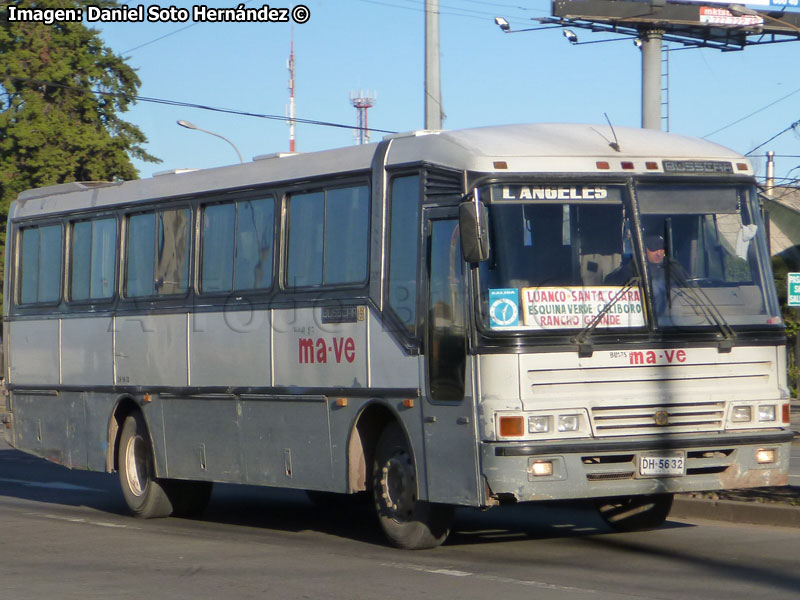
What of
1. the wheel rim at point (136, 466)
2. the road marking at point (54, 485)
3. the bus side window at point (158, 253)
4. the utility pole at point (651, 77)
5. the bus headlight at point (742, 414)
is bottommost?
the road marking at point (54, 485)

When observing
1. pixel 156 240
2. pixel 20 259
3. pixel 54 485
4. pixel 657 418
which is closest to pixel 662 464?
pixel 657 418

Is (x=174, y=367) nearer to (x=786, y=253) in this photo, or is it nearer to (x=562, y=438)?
(x=562, y=438)

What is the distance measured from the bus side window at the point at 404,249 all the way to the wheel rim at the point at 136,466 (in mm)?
4710

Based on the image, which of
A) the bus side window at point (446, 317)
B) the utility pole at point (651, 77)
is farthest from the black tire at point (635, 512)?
the utility pole at point (651, 77)

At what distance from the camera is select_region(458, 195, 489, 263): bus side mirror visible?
31.8 ft

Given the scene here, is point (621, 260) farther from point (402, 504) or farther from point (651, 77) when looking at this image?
point (651, 77)

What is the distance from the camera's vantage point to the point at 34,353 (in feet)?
52.5

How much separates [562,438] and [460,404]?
79 cm

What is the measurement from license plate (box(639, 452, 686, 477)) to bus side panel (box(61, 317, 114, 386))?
6.71 m

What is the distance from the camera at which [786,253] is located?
112 feet

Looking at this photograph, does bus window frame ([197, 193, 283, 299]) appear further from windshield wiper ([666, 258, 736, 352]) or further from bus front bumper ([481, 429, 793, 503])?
windshield wiper ([666, 258, 736, 352])

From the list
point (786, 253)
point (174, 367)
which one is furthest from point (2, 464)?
point (786, 253)

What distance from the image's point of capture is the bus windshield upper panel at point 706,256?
33.6 feet

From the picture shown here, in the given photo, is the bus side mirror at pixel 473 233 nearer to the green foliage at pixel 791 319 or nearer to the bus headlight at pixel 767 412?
the bus headlight at pixel 767 412
